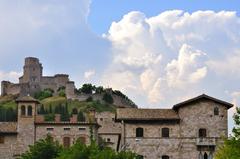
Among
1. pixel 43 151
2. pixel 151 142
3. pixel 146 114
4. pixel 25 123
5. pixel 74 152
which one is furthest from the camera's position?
pixel 25 123

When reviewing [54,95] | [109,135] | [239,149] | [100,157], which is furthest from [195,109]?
[54,95]

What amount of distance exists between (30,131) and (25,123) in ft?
3.84

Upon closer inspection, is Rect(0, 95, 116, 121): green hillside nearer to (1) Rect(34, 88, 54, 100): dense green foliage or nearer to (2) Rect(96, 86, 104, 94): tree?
(1) Rect(34, 88, 54, 100): dense green foliage

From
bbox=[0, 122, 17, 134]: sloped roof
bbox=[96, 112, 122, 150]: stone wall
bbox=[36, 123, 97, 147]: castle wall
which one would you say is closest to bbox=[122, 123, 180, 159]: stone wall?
bbox=[36, 123, 97, 147]: castle wall

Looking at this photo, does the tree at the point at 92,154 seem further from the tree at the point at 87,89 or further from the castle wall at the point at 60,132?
the tree at the point at 87,89

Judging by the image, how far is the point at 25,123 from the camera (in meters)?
80.7

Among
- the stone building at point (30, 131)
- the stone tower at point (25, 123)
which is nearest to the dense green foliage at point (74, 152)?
the stone building at point (30, 131)

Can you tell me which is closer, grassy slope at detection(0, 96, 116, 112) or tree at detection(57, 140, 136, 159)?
tree at detection(57, 140, 136, 159)

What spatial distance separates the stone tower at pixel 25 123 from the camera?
79875 millimetres

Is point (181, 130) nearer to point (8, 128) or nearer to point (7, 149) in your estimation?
point (7, 149)

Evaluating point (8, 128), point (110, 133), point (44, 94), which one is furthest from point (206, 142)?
point (44, 94)

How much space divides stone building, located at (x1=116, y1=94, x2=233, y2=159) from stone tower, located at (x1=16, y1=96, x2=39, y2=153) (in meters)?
16.8

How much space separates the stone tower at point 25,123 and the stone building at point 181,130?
16.8 metres

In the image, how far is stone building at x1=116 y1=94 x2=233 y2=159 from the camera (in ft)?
219
